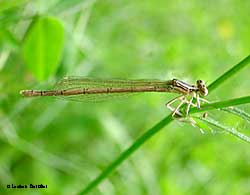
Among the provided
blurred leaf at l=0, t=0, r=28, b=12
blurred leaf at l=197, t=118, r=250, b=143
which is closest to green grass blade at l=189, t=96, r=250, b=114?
blurred leaf at l=197, t=118, r=250, b=143

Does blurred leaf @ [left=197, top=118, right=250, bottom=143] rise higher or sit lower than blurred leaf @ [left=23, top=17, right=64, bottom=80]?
lower

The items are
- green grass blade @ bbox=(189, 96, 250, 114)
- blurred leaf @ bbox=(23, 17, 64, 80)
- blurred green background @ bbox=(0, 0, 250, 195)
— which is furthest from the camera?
blurred green background @ bbox=(0, 0, 250, 195)

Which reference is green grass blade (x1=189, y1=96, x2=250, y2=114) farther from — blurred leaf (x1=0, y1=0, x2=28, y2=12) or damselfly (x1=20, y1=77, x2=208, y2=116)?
blurred leaf (x1=0, y1=0, x2=28, y2=12)

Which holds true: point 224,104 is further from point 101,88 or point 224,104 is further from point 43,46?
point 43,46

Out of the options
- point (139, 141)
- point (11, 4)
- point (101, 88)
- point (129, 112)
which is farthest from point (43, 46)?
point (129, 112)

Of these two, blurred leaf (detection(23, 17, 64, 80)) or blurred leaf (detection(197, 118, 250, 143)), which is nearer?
blurred leaf (detection(197, 118, 250, 143))

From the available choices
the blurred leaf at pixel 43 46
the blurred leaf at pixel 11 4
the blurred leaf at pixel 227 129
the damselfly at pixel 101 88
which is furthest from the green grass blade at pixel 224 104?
the blurred leaf at pixel 11 4

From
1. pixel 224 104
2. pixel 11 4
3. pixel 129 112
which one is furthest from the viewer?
pixel 129 112
